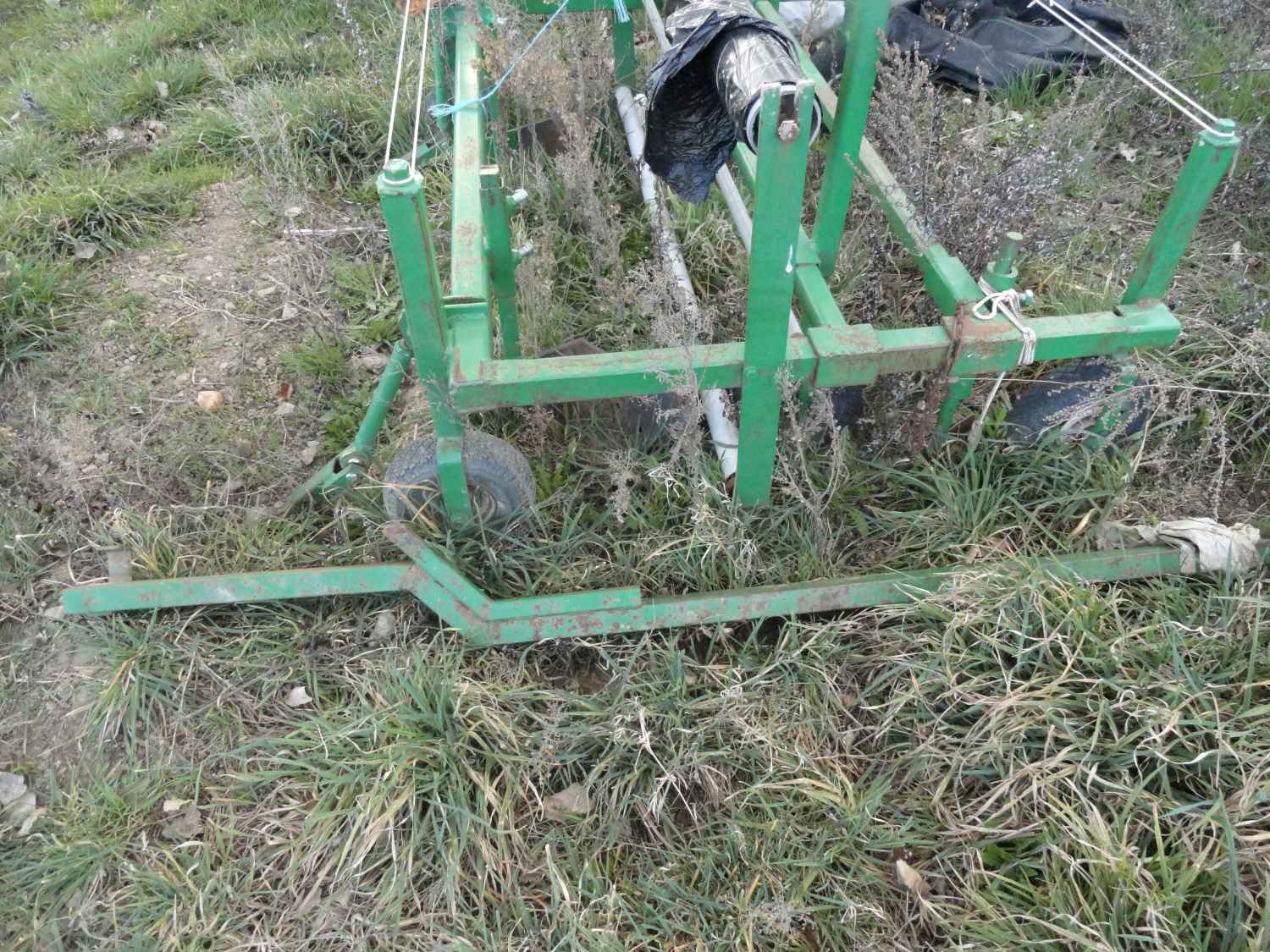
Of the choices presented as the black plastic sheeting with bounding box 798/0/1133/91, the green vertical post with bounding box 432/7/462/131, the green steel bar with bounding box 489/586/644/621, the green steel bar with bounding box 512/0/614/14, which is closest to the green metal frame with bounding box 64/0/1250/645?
the green steel bar with bounding box 489/586/644/621

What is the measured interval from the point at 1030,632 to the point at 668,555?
943mm

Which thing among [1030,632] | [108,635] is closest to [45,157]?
[108,635]

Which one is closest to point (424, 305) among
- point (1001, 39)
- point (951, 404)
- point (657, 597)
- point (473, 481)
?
point (473, 481)

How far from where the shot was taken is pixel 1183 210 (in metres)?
→ 2.19

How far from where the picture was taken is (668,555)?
2578mm

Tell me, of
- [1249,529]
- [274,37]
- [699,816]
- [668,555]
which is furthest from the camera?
[274,37]

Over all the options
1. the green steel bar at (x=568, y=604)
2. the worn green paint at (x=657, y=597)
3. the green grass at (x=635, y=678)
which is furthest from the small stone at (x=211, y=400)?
the green steel bar at (x=568, y=604)

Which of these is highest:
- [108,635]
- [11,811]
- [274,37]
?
[274,37]

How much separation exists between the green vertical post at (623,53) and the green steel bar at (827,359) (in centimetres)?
206

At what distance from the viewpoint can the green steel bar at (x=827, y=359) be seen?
2238 millimetres

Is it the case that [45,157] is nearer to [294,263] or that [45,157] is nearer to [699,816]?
[294,263]

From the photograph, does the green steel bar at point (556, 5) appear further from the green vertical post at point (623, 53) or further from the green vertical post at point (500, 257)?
the green vertical post at point (500, 257)

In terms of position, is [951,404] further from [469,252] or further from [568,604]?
[469,252]

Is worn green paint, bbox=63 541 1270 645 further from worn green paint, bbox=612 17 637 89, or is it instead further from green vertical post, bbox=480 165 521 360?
worn green paint, bbox=612 17 637 89
